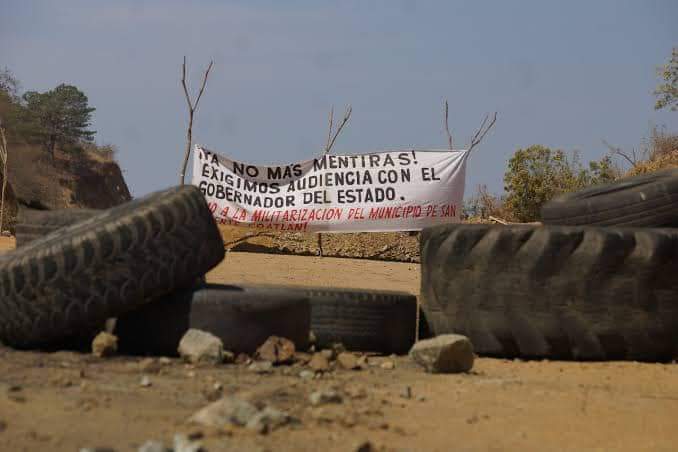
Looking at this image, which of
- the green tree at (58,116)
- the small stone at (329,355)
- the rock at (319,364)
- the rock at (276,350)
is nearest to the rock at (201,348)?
the rock at (276,350)

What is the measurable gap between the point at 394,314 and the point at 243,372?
1.64 m

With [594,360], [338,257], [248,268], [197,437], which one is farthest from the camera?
[338,257]

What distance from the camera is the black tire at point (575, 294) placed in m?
5.90

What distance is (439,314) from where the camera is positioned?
630cm

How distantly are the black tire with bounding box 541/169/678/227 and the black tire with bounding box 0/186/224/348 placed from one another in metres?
3.07

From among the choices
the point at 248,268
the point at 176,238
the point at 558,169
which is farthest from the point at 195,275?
the point at 558,169

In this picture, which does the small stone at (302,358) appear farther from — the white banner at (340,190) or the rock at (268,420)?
the white banner at (340,190)

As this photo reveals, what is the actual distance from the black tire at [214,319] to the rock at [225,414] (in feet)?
5.65

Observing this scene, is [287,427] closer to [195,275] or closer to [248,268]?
[195,275]

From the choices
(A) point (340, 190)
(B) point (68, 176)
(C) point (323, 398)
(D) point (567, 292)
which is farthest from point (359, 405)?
(B) point (68, 176)

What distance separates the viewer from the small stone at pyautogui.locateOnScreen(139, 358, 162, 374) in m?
4.67

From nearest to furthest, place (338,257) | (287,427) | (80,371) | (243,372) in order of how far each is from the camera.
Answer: (287,427), (80,371), (243,372), (338,257)

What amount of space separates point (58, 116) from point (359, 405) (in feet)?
119

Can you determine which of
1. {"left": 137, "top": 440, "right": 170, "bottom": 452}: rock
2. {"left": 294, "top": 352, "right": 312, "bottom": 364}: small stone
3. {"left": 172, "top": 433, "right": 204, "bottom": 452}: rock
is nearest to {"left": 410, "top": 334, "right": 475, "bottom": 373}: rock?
{"left": 294, "top": 352, "right": 312, "bottom": 364}: small stone
